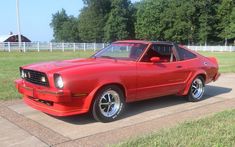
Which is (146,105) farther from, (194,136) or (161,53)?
(194,136)

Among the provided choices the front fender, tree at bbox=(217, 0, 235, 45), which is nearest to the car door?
the front fender

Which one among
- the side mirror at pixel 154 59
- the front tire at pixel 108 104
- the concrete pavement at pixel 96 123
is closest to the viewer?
the concrete pavement at pixel 96 123

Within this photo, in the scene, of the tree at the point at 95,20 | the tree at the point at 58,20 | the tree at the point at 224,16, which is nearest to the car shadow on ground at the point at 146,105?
the tree at the point at 224,16

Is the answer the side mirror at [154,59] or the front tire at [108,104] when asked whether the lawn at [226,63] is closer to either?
the side mirror at [154,59]

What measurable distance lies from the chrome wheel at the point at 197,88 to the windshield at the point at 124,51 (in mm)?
1962

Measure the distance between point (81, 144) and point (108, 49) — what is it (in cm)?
317

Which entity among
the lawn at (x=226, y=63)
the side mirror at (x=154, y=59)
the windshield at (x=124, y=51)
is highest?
the windshield at (x=124, y=51)

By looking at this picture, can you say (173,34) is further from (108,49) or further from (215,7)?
(108,49)

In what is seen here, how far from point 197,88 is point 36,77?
162 inches

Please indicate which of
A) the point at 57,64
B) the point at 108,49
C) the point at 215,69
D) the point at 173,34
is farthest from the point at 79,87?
the point at 173,34

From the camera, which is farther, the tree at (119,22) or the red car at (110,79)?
the tree at (119,22)

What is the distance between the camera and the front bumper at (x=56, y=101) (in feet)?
18.7

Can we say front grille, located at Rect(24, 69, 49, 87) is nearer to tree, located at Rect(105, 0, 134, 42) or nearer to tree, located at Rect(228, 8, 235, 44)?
tree, located at Rect(228, 8, 235, 44)

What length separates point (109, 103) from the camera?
21.1 feet
